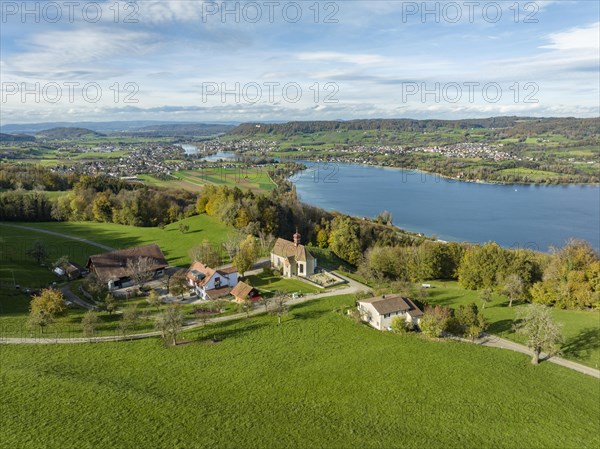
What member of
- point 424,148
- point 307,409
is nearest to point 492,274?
point 307,409

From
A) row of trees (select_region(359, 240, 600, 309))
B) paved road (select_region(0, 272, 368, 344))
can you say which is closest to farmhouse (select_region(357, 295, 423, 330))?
paved road (select_region(0, 272, 368, 344))

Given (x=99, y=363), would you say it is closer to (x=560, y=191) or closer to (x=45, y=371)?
(x=45, y=371)

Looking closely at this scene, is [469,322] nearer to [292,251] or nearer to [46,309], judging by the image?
[292,251]

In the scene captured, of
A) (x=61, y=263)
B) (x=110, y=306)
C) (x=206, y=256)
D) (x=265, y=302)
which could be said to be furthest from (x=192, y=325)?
(x=61, y=263)

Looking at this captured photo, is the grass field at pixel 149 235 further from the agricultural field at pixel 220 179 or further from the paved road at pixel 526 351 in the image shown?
the paved road at pixel 526 351

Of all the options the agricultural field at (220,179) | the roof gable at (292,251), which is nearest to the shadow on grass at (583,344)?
the roof gable at (292,251)
